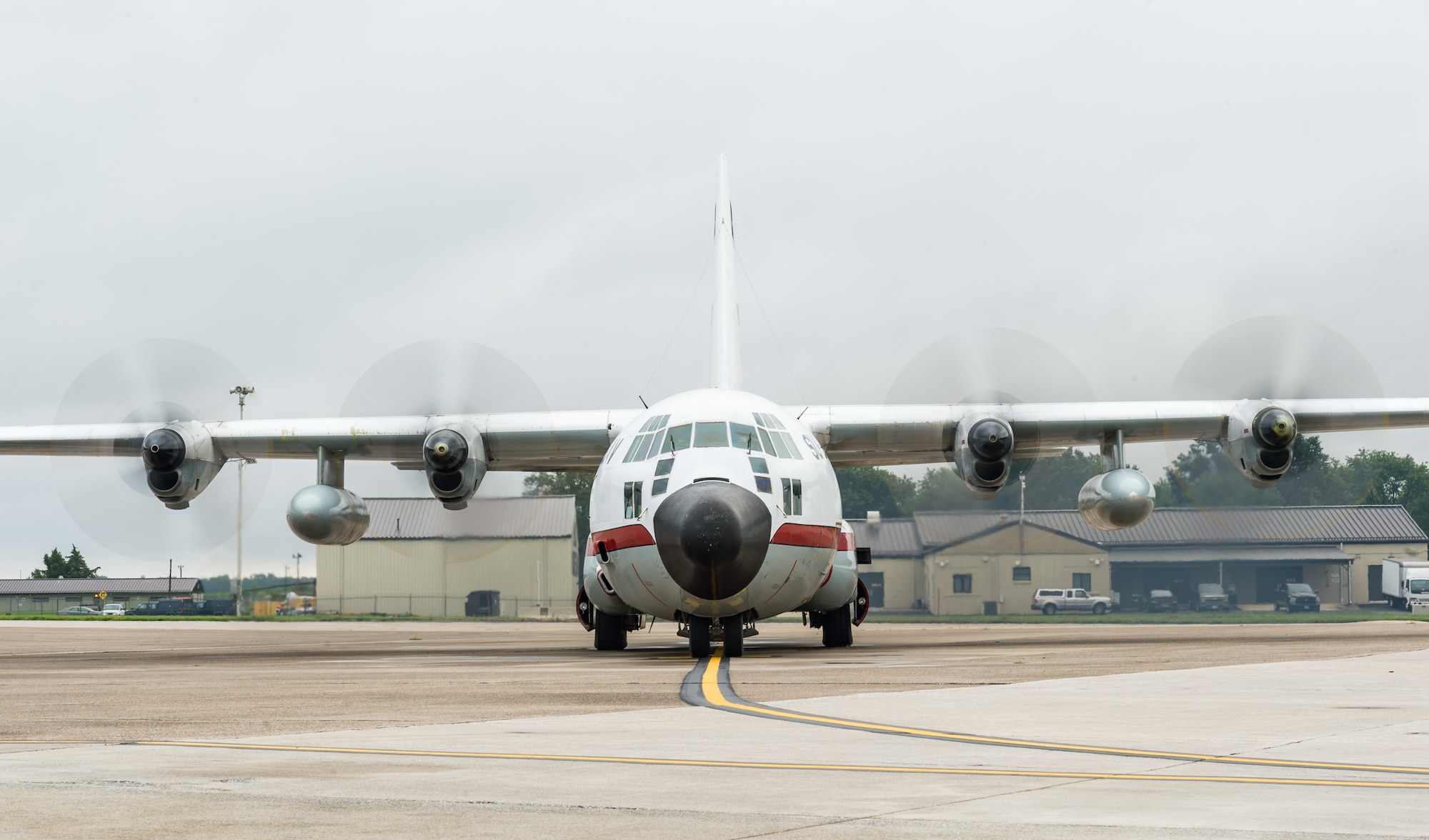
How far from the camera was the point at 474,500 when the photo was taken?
27734 mm

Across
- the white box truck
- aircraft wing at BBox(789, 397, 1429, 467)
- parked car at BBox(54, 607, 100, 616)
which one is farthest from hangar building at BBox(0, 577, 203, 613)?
aircraft wing at BBox(789, 397, 1429, 467)

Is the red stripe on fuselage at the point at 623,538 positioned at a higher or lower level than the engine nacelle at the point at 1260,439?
lower

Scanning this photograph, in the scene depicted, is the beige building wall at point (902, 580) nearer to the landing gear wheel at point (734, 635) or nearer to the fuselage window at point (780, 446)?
the landing gear wheel at point (734, 635)

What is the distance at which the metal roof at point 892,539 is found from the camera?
7888 centimetres

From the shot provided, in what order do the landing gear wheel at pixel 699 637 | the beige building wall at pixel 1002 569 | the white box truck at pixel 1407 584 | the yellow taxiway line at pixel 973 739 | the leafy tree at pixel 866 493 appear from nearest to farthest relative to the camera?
the yellow taxiway line at pixel 973 739, the landing gear wheel at pixel 699 637, the white box truck at pixel 1407 584, the beige building wall at pixel 1002 569, the leafy tree at pixel 866 493

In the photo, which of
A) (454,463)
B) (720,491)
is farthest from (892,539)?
(720,491)

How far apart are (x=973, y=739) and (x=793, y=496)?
11695 millimetres

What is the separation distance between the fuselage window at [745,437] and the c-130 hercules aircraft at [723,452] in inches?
1.4

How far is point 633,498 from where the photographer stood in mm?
19984

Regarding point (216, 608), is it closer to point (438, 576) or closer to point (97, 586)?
point (438, 576)

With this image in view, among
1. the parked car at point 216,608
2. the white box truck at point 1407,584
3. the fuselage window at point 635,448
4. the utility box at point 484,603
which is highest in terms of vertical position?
the fuselage window at point 635,448

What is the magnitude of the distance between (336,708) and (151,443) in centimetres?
1716

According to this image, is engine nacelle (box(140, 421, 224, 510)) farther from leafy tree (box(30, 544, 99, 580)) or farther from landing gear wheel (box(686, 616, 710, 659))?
leafy tree (box(30, 544, 99, 580))

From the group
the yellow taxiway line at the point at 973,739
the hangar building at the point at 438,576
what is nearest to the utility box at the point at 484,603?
the hangar building at the point at 438,576
